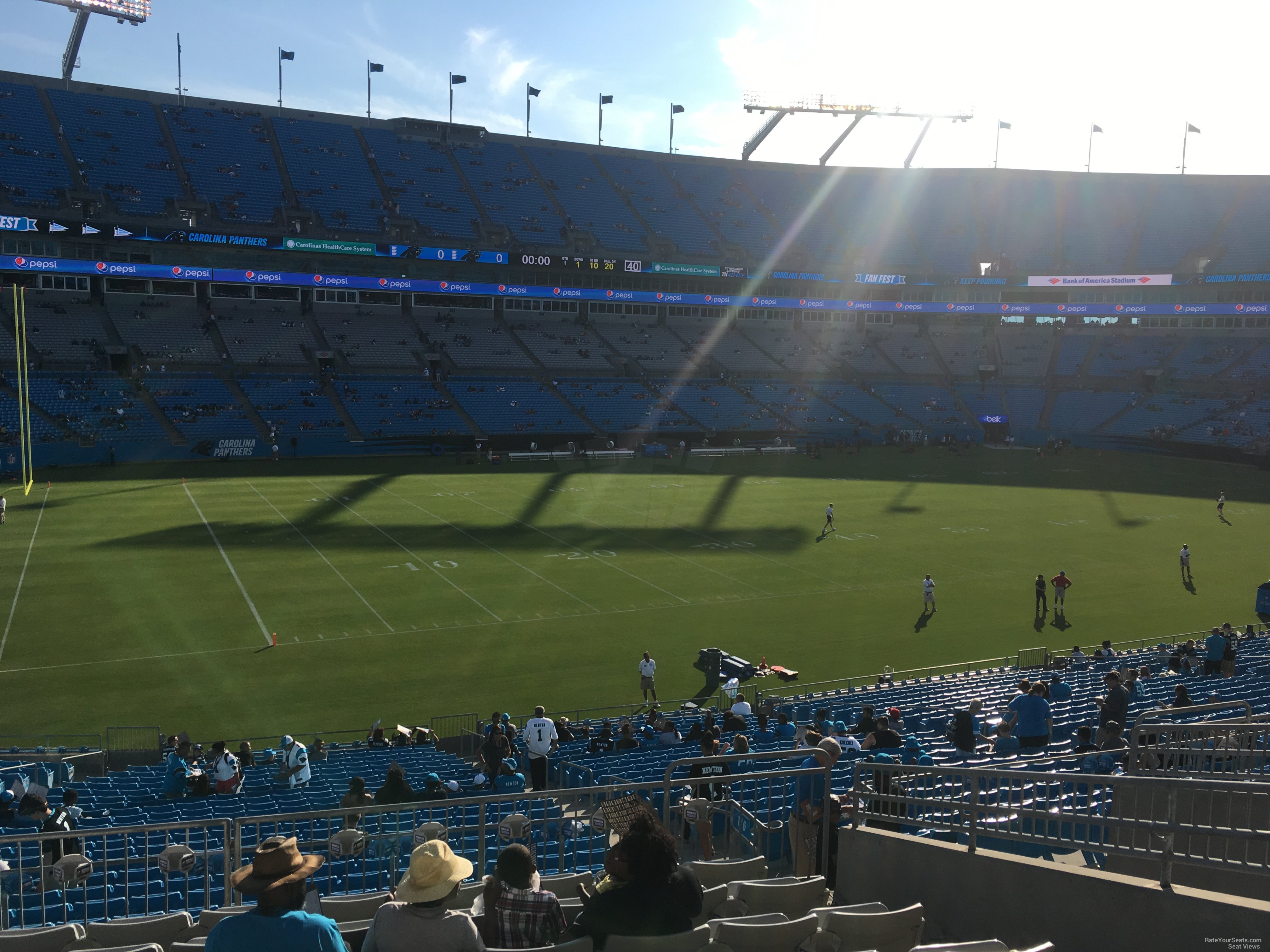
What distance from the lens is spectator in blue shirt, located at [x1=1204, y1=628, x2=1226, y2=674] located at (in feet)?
63.2

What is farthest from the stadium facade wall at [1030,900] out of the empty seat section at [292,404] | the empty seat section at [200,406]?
the empty seat section at [292,404]

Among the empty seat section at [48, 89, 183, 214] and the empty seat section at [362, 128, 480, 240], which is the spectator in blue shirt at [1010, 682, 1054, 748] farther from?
the empty seat section at [362, 128, 480, 240]

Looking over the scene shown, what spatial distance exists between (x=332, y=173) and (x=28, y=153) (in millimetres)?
19629

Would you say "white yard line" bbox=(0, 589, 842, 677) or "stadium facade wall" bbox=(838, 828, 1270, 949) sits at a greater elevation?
"white yard line" bbox=(0, 589, 842, 677)

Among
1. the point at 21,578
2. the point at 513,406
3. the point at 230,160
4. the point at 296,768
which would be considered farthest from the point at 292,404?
the point at 296,768

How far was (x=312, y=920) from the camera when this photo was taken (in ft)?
13.6

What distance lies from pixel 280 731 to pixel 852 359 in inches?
2702

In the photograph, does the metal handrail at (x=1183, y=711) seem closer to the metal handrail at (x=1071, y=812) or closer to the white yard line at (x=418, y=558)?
the metal handrail at (x=1071, y=812)

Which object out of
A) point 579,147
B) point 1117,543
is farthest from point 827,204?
point 1117,543

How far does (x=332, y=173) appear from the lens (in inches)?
2874

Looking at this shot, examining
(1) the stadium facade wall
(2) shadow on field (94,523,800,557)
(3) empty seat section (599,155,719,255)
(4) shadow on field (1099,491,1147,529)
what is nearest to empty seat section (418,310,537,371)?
(3) empty seat section (599,155,719,255)

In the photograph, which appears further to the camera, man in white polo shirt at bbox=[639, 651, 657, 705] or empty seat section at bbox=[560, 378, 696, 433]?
empty seat section at bbox=[560, 378, 696, 433]

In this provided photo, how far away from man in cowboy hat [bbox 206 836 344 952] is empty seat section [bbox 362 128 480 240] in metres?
71.7

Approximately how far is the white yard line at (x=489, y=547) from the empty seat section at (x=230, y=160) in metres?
31.3
